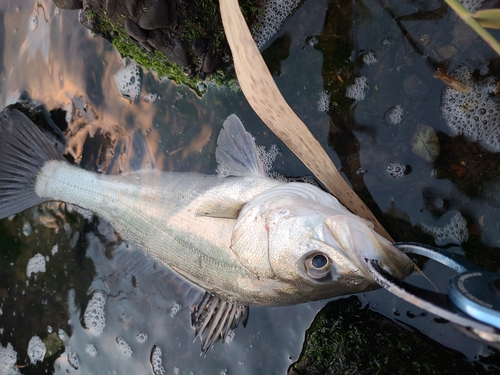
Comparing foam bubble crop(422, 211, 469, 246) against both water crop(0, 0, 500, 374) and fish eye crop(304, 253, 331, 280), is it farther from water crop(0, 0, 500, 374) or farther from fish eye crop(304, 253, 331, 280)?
fish eye crop(304, 253, 331, 280)

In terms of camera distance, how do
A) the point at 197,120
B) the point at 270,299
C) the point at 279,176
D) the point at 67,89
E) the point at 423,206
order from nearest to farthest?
the point at 270,299
the point at 423,206
the point at 279,176
the point at 197,120
the point at 67,89

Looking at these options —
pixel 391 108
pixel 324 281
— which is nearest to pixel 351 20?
pixel 391 108

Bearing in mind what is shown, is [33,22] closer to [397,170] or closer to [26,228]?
[26,228]

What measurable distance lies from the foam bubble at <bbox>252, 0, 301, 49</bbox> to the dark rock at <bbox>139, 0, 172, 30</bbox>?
691 mm

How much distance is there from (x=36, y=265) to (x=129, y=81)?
205cm

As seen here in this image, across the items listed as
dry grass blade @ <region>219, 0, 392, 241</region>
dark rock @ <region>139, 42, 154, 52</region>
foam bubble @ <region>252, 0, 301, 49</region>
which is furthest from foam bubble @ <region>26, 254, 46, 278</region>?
foam bubble @ <region>252, 0, 301, 49</region>

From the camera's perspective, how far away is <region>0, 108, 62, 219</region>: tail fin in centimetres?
334

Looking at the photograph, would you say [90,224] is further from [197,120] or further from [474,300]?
[474,300]

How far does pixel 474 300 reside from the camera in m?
1.40

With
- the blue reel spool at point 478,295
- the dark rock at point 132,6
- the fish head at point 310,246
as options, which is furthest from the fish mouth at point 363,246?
the dark rock at point 132,6

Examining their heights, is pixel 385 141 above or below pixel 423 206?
above

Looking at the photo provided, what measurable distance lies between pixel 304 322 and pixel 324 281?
42.7 inches

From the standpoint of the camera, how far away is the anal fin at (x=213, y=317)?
9.44 feet

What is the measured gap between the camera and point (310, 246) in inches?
81.1
